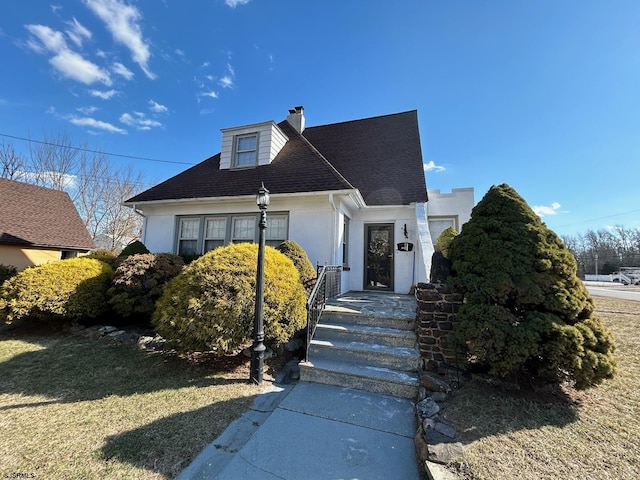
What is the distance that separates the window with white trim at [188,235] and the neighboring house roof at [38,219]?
7.63 metres

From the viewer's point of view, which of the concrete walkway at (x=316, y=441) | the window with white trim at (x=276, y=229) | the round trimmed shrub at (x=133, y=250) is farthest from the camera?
the window with white trim at (x=276, y=229)

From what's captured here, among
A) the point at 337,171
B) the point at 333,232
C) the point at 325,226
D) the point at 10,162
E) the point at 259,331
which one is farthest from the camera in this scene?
the point at 10,162

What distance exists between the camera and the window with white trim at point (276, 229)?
823 centimetres

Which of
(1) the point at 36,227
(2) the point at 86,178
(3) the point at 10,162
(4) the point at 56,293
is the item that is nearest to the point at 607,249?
(4) the point at 56,293

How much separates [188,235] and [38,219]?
9406mm

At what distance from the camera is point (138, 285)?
6.41 meters

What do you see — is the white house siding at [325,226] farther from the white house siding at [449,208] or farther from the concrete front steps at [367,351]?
the concrete front steps at [367,351]

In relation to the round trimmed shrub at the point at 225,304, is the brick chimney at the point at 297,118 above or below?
above

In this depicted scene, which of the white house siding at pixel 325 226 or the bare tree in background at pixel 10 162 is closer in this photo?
the white house siding at pixel 325 226

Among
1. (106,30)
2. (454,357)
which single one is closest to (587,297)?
(454,357)

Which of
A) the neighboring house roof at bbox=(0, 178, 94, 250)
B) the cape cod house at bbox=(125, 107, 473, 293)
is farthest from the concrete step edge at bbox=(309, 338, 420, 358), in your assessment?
the neighboring house roof at bbox=(0, 178, 94, 250)

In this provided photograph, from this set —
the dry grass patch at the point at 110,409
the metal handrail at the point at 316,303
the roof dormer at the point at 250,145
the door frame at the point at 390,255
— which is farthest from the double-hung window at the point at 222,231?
the dry grass patch at the point at 110,409

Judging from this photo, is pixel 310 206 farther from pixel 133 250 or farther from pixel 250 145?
pixel 133 250

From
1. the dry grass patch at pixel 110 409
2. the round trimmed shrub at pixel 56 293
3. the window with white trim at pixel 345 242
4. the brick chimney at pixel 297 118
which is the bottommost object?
the dry grass patch at pixel 110 409
